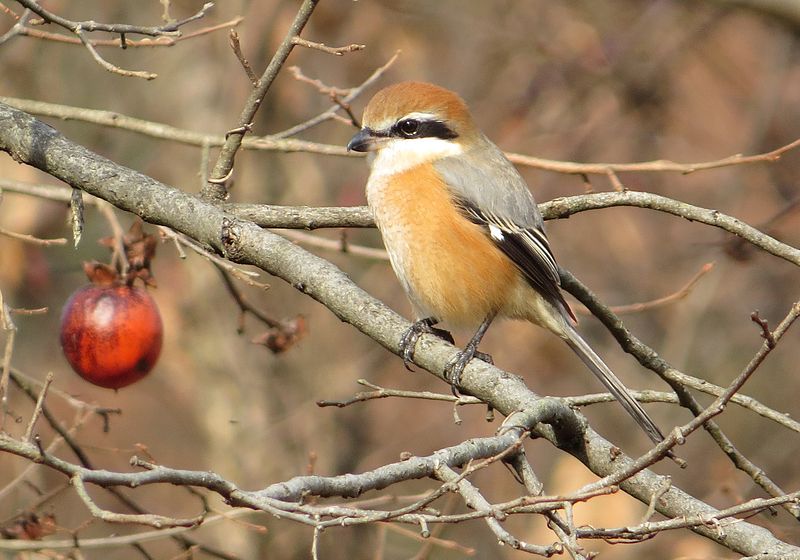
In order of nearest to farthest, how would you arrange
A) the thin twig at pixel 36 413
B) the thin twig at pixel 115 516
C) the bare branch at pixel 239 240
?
the thin twig at pixel 115 516 < the thin twig at pixel 36 413 < the bare branch at pixel 239 240

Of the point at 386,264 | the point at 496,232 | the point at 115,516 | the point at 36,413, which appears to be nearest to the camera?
the point at 115,516

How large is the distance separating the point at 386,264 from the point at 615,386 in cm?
261

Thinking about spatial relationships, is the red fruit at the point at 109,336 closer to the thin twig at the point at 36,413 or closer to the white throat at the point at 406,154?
the thin twig at the point at 36,413

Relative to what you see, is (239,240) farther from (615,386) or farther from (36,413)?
(615,386)

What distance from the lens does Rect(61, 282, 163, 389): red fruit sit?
136 inches

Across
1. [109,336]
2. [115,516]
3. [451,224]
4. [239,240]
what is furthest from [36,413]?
[451,224]

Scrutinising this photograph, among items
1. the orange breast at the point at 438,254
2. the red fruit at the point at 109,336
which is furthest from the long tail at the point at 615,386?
the red fruit at the point at 109,336

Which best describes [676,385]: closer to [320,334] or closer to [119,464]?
[320,334]

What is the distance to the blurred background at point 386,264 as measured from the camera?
6352mm

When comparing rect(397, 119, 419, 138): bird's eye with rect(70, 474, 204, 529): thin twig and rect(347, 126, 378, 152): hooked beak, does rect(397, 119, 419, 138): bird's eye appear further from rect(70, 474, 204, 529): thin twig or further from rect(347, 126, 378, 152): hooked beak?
rect(70, 474, 204, 529): thin twig

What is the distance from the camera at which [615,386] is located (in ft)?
11.5

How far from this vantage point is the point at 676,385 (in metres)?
3.20

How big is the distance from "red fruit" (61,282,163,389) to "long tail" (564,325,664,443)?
5.31ft

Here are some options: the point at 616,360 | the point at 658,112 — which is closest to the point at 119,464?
the point at 616,360
